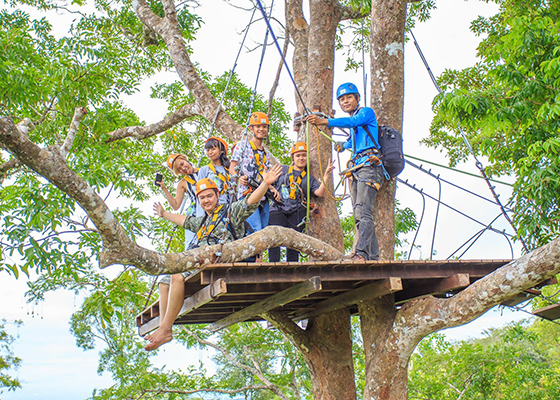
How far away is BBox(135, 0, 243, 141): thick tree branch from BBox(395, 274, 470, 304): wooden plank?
2.59m

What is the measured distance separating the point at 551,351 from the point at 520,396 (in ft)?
37.4

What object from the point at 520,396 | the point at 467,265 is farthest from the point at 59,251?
the point at 520,396

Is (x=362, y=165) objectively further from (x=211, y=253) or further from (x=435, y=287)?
(x=211, y=253)

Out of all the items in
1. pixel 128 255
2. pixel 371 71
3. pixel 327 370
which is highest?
pixel 371 71

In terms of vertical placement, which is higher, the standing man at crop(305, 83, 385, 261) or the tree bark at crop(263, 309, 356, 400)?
the standing man at crop(305, 83, 385, 261)

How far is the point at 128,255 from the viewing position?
3.01 meters

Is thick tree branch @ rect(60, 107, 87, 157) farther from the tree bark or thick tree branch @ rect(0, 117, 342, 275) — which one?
the tree bark

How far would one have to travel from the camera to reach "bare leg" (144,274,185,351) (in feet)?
12.7

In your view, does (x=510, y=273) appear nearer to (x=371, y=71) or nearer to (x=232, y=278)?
(x=232, y=278)

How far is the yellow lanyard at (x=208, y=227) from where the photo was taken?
4.19 meters

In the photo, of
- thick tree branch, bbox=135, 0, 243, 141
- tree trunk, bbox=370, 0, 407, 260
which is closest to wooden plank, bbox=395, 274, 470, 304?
tree trunk, bbox=370, 0, 407, 260

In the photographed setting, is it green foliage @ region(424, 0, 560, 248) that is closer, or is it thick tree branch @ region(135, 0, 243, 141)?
green foliage @ region(424, 0, 560, 248)

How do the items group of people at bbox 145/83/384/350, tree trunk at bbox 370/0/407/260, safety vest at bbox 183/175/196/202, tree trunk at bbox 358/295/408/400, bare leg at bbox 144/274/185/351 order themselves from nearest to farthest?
bare leg at bbox 144/274/185/351 → group of people at bbox 145/83/384/350 → tree trunk at bbox 358/295/408/400 → safety vest at bbox 183/175/196/202 → tree trunk at bbox 370/0/407/260

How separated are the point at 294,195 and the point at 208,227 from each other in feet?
3.91
